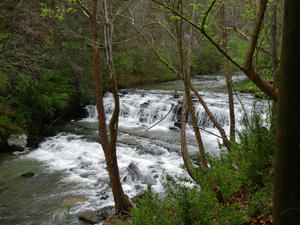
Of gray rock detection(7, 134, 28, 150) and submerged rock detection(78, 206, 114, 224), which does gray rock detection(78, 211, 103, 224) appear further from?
gray rock detection(7, 134, 28, 150)

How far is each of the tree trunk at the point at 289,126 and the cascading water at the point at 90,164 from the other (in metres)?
3.06

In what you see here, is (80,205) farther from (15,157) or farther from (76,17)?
(76,17)

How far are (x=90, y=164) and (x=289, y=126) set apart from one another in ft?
31.6

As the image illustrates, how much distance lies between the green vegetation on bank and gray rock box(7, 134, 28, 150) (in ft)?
33.4

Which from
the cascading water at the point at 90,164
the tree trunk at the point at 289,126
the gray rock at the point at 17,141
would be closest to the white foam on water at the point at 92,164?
the cascading water at the point at 90,164

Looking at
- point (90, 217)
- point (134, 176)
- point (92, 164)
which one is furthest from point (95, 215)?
point (92, 164)

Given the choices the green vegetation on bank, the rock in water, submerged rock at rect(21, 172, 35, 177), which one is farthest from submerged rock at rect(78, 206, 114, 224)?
the green vegetation on bank

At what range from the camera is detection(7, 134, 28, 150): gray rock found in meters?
12.2

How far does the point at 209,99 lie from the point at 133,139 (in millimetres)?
4921

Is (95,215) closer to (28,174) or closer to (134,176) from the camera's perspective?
(134,176)

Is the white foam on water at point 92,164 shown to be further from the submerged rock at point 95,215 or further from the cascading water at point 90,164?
the submerged rock at point 95,215

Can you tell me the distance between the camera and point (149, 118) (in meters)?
15.8

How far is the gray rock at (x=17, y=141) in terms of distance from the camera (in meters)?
12.2

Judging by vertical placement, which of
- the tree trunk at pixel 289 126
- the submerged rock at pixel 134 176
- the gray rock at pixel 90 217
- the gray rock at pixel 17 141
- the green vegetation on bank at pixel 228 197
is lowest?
the gray rock at pixel 90 217
